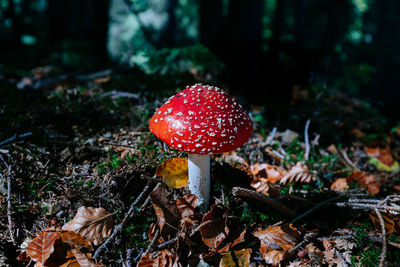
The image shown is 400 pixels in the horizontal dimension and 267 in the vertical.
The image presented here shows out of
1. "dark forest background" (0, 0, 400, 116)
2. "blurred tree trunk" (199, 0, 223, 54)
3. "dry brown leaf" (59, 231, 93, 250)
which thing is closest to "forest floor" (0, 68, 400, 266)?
"dry brown leaf" (59, 231, 93, 250)

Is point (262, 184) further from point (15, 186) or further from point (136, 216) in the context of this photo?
point (15, 186)

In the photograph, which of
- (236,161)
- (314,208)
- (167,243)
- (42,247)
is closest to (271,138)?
(236,161)

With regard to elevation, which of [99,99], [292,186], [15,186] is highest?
[99,99]

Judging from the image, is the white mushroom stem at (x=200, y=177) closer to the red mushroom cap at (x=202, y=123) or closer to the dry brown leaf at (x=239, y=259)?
the red mushroom cap at (x=202, y=123)

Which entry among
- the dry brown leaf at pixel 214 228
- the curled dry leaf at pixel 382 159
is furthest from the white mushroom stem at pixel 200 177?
the curled dry leaf at pixel 382 159

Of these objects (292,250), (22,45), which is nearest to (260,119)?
(292,250)

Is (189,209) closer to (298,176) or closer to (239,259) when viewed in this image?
(239,259)
